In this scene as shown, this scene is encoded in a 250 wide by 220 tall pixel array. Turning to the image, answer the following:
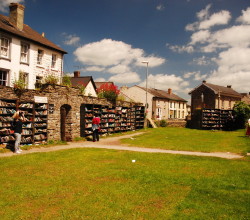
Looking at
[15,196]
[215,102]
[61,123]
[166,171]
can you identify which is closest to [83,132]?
[61,123]

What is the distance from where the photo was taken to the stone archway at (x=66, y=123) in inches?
730

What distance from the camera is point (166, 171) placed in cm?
949

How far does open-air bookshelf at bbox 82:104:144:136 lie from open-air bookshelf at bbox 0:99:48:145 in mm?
4680

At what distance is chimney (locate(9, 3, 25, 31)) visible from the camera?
25.5m

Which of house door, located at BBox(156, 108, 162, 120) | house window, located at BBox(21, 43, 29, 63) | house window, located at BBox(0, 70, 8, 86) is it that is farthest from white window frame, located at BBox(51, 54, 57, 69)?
house door, located at BBox(156, 108, 162, 120)

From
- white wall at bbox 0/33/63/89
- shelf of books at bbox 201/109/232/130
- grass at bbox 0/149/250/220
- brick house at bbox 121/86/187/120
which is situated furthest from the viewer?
brick house at bbox 121/86/187/120

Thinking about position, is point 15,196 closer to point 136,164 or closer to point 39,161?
point 39,161

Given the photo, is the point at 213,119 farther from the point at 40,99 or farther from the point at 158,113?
the point at 40,99

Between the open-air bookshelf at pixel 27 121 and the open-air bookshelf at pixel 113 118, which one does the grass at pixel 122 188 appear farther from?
the open-air bookshelf at pixel 113 118

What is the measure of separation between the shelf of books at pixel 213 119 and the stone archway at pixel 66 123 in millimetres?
24027

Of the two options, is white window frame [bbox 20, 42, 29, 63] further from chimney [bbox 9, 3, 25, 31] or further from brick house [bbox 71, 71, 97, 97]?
brick house [bbox 71, 71, 97, 97]

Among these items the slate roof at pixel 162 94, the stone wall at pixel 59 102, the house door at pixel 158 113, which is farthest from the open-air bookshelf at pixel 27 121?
the house door at pixel 158 113

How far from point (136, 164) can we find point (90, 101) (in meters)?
11.7

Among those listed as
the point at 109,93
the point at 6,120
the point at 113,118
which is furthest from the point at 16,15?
the point at 6,120
